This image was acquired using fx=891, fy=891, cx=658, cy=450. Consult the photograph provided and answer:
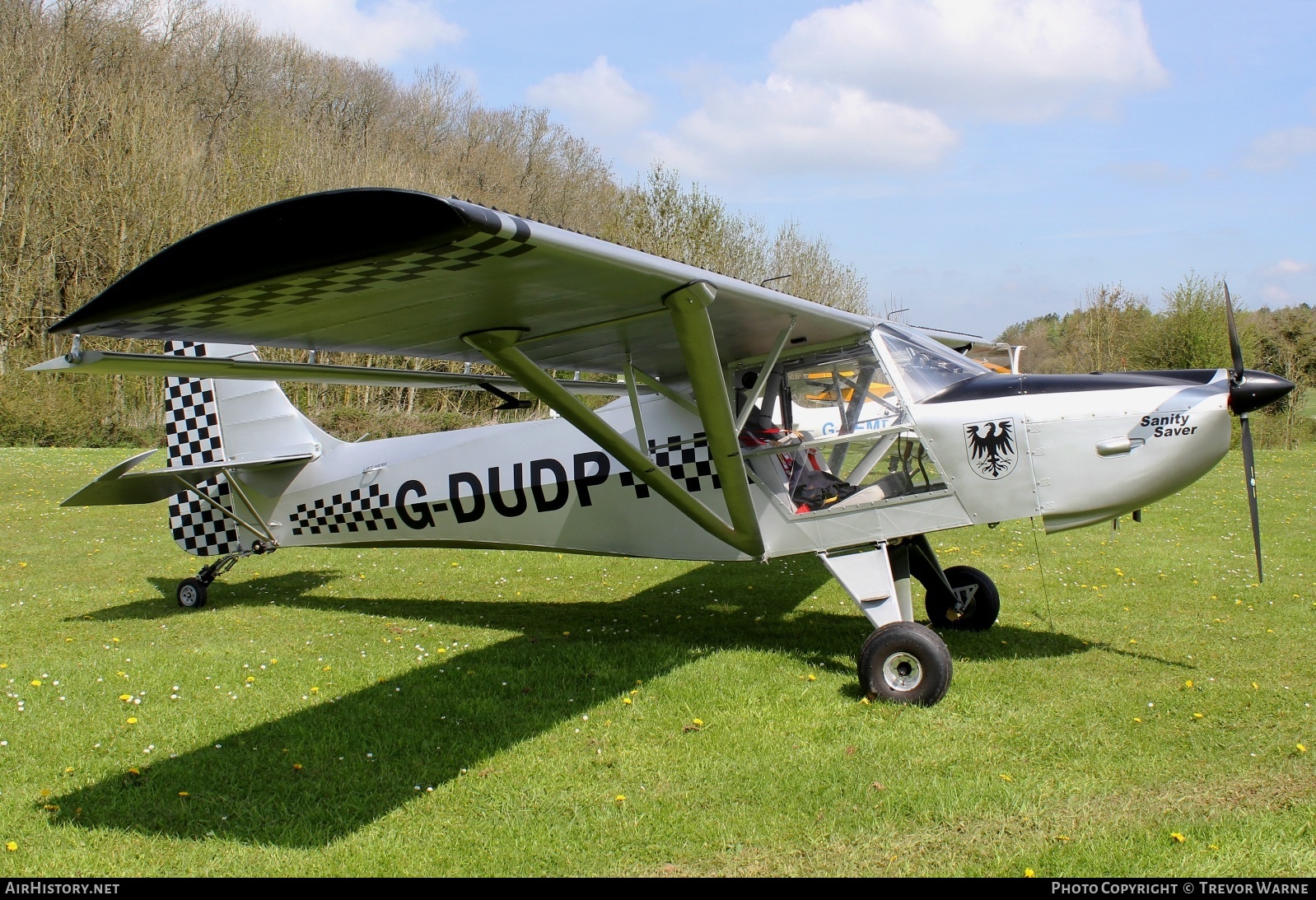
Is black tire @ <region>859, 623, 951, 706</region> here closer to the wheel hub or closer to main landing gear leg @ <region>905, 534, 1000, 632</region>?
the wheel hub

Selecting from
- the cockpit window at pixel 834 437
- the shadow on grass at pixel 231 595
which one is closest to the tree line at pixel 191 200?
the shadow on grass at pixel 231 595

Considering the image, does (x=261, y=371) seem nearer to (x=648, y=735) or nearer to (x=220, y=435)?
(x=648, y=735)

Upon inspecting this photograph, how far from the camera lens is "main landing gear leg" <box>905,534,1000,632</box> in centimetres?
711

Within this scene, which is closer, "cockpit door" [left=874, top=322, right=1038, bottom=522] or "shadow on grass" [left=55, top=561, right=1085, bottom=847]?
"shadow on grass" [left=55, top=561, right=1085, bottom=847]

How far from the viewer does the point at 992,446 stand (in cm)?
575

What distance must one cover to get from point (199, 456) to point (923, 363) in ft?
22.7

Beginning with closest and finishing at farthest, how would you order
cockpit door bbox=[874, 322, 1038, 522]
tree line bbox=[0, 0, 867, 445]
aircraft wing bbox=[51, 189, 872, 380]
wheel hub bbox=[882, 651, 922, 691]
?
aircraft wing bbox=[51, 189, 872, 380], wheel hub bbox=[882, 651, 922, 691], cockpit door bbox=[874, 322, 1038, 522], tree line bbox=[0, 0, 867, 445]

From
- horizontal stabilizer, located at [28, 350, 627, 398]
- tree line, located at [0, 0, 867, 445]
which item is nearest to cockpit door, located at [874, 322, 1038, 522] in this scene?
horizontal stabilizer, located at [28, 350, 627, 398]

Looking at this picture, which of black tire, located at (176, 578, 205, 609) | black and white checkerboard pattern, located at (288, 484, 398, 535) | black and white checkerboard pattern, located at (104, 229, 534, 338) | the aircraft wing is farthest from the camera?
black tire, located at (176, 578, 205, 609)

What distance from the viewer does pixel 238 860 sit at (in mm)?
3703

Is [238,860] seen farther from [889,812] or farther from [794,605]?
[794,605]

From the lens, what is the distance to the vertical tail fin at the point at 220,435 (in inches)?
346

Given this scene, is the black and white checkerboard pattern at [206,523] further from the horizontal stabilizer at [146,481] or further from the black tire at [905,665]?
the black tire at [905,665]

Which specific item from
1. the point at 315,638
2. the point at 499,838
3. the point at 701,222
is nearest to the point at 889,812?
the point at 499,838
